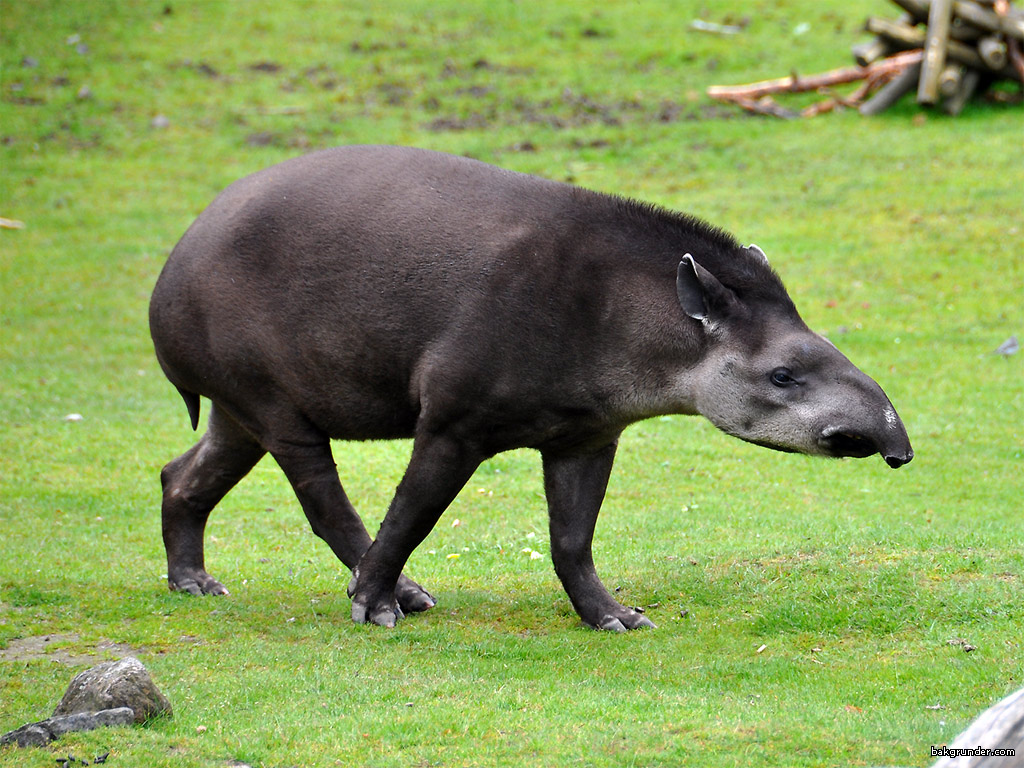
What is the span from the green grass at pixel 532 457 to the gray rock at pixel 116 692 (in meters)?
0.11

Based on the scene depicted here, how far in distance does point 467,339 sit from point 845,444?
224cm

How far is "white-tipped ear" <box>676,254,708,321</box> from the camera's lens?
7.37 meters

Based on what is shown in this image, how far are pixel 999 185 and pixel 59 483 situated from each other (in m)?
15.1

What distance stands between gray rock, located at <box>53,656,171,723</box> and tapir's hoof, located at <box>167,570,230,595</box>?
9.63ft

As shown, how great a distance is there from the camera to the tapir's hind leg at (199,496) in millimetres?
9094

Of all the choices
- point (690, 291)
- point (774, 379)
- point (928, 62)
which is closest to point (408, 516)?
point (690, 291)

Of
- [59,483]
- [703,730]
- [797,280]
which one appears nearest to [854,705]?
[703,730]

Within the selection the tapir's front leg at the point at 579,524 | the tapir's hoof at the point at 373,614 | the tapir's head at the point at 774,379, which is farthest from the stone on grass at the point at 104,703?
the tapir's head at the point at 774,379

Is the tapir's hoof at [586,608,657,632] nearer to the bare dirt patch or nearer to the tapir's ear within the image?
the tapir's ear

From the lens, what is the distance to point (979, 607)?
771cm

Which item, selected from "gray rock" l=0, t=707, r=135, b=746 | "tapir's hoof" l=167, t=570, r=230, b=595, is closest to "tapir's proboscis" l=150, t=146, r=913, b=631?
"tapir's hoof" l=167, t=570, r=230, b=595

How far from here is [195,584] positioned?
910 cm

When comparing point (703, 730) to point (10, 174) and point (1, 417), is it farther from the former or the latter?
point (10, 174)

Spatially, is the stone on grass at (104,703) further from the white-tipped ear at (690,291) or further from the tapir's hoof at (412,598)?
the white-tipped ear at (690,291)
